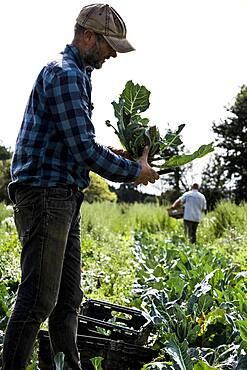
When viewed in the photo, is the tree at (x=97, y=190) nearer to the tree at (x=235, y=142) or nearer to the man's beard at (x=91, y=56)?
the tree at (x=235, y=142)

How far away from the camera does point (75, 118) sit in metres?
2.70

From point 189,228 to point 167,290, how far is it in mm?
7805

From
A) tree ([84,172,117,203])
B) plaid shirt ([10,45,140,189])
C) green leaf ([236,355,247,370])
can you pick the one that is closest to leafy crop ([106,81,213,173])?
plaid shirt ([10,45,140,189])

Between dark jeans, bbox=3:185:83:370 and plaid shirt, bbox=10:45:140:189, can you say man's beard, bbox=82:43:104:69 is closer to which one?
plaid shirt, bbox=10:45:140:189

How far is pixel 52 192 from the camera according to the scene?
279cm

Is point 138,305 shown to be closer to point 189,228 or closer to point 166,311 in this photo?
point 166,311

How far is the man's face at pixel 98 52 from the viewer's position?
289cm

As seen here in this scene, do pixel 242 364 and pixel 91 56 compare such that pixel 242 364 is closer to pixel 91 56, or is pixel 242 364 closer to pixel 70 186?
pixel 70 186

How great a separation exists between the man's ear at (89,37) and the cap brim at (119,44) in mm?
64

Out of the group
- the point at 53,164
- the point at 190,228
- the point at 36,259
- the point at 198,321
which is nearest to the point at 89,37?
the point at 53,164

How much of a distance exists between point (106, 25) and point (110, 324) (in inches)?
72.7

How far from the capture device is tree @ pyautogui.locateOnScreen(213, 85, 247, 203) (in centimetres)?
3250

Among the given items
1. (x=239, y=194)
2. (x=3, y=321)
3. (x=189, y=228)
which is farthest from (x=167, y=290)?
(x=239, y=194)

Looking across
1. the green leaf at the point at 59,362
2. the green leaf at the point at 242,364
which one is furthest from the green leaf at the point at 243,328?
the green leaf at the point at 59,362
